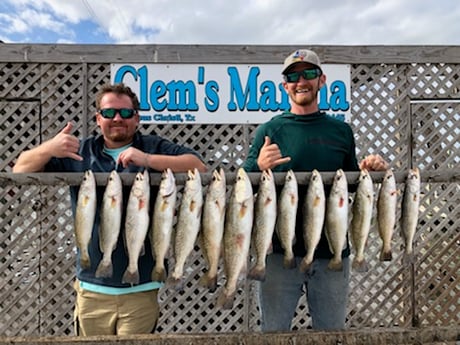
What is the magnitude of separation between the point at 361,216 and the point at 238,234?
683 mm

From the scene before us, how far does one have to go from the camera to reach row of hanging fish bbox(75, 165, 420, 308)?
2.14 metres

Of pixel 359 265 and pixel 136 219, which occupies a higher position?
pixel 136 219

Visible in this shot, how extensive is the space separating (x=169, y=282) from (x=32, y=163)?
37.4 inches

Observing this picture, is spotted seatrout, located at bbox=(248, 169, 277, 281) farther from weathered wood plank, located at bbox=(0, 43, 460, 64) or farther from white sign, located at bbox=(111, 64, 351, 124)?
weathered wood plank, located at bbox=(0, 43, 460, 64)

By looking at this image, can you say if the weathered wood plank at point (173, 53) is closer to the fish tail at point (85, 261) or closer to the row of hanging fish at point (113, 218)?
the row of hanging fish at point (113, 218)

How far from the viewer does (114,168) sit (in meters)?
2.40

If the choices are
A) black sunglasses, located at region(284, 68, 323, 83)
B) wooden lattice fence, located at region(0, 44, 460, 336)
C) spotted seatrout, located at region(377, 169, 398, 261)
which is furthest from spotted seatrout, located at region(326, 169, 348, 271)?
wooden lattice fence, located at region(0, 44, 460, 336)

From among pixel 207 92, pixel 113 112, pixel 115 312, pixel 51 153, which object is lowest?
pixel 115 312

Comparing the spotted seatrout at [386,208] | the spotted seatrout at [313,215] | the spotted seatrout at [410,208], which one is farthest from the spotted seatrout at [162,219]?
the spotted seatrout at [410,208]

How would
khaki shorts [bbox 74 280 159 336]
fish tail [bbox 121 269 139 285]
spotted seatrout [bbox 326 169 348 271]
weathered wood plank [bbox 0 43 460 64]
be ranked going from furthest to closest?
1. weathered wood plank [bbox 0 43 460 64]
2. khaki shorts [bbox 74 280 159 336]
3. spotted seatrout [bbox 326 169 348 271]
4. fish tail [bbox 121 269 139 285]

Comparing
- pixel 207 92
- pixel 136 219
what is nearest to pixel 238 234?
pixel 136 219

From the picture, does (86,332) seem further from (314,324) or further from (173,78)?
(173,78)

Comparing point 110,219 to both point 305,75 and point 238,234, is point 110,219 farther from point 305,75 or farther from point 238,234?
point 305,75

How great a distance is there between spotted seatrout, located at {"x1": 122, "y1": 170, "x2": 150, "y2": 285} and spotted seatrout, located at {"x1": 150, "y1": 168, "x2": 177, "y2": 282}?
52 millimetres
